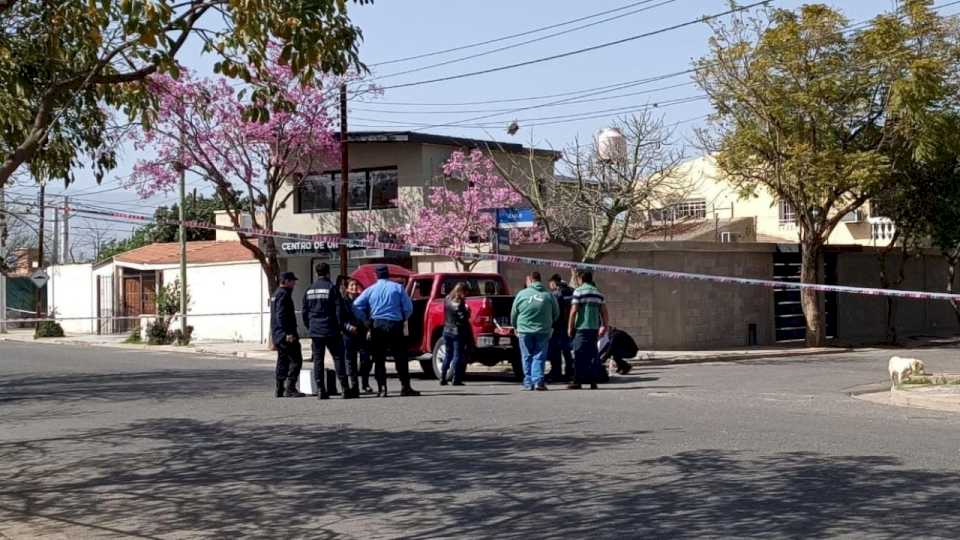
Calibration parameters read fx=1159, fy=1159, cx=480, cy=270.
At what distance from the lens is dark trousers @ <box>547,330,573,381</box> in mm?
18578

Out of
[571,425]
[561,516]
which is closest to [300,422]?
[571,425]

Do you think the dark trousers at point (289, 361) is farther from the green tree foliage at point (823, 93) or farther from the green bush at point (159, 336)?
the green bush at point (159, 336)

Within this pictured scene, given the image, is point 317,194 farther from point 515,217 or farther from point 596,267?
point 596,267

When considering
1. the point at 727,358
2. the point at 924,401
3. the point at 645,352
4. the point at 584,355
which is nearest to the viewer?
the point at 924,401

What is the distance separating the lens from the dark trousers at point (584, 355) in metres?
16.9

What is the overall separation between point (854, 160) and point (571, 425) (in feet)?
56.4

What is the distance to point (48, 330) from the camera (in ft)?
137

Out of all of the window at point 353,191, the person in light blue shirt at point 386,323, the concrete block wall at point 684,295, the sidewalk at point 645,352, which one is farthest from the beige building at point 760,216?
the person in light blue shirt at point 386,323

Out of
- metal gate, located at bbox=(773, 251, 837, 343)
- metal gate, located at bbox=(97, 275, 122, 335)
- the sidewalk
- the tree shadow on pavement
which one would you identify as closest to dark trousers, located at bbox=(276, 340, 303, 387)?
the tree shadow on pavement

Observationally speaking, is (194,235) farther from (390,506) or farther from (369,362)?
(390,506)

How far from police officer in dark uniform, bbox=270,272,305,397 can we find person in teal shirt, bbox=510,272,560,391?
129 inches

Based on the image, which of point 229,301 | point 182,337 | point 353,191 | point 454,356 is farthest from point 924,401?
point 229,301

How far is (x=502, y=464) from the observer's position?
9.70m

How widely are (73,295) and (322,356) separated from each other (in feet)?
111
